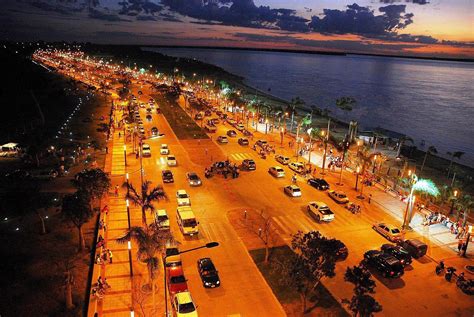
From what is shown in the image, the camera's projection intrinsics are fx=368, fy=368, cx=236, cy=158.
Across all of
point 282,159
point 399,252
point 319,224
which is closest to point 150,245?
point 319,224

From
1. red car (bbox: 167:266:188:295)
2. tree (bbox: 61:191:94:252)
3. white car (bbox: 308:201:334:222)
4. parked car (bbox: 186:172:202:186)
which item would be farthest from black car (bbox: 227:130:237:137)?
red car (bbox: 167:266:188:295)

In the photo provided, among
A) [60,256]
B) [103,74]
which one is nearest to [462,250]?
[60,256]

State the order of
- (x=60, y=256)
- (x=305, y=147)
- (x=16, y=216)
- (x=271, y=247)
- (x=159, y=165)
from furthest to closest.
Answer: (x=305, y=147) → (x=159, y=165) → (x=16, y=216) → (x=271, y=247) → (x=60, y=256)

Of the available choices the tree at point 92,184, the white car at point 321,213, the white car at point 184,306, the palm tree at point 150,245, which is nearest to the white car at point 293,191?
the white car at point 321,213

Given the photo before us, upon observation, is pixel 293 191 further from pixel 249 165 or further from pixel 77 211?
pixel 77 211

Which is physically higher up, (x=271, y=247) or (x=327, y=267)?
(x=327, y=267)

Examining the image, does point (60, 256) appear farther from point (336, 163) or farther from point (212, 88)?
point (212, 88)

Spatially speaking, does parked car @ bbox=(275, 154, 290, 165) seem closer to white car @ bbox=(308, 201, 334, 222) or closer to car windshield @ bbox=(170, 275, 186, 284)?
white car @ bbox=(308, 201, 334, 222)
